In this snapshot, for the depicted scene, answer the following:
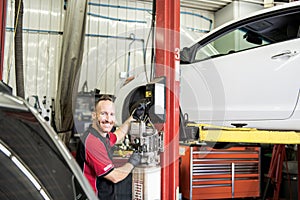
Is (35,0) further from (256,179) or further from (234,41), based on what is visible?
(256,179)

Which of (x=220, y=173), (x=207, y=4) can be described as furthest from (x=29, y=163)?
(x=207, y=4)

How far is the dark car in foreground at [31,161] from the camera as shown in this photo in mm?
951

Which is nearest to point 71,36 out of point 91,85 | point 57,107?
point 57,107

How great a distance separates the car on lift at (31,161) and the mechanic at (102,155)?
1.13m

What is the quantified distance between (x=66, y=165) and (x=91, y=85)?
5.68 m

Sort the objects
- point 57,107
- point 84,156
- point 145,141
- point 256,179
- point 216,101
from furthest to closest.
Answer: point 256,179, point 57,107, point 216,101, point 84,156, point 145,141

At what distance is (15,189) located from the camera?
97 centimetres

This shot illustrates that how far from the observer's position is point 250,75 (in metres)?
3.09

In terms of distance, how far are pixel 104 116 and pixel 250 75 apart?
149cm

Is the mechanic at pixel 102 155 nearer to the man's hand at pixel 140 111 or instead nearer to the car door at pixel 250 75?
the man's hand at pixel 140 111

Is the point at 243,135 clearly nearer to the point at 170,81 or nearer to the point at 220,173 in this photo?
the point at 170,81

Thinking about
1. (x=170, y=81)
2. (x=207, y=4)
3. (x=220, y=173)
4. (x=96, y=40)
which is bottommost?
(x=220, y=173)

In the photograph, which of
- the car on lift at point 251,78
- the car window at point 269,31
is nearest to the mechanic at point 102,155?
the car on lift at point 251,78

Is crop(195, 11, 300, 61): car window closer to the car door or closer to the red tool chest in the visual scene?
the car door
